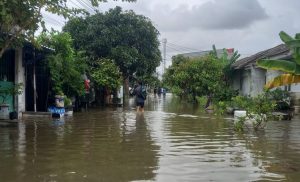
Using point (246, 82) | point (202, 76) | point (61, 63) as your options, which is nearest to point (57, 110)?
point (61, 63)

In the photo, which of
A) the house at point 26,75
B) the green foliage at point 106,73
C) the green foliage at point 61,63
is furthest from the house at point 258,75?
the house at point 26,75

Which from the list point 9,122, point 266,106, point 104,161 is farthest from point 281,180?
point 9,122

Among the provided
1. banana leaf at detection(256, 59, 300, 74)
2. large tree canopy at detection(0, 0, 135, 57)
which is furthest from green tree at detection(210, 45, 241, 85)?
large tree canopy at detection(0, 0, 135, 57)

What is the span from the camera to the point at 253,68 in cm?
2652

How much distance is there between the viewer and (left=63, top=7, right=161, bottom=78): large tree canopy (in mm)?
29594

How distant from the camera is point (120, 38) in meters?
30.0

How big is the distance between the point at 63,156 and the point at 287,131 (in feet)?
26.1

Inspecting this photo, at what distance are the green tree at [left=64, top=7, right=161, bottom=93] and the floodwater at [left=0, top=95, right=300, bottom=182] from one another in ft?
52.5

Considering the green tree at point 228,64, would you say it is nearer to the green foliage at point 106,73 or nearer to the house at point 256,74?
the house at point 256,74

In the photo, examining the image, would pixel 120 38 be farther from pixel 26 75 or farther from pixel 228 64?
pixel 26 75

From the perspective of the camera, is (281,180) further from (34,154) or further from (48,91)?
(48,91)

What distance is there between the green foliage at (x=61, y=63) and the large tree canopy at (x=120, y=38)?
8.15 m

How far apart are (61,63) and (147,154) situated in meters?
11.5

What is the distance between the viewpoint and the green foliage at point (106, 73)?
1115 inches
